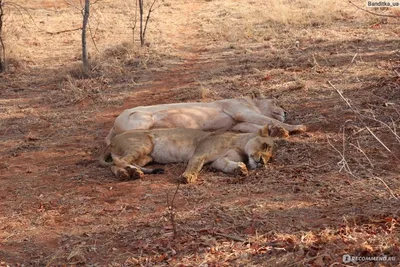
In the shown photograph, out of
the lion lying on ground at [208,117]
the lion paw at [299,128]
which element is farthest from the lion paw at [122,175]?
the lion paw at [299,128]

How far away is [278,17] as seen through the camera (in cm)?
1468

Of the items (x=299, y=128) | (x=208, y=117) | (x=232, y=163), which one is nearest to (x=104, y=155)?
(x=208, y=117)

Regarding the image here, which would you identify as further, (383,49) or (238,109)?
(383,49)

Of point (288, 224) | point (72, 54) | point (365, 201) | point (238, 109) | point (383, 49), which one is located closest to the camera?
point (288, 224)

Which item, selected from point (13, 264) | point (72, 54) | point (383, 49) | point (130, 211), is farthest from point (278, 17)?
point (13, 264)

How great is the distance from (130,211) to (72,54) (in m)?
9.02

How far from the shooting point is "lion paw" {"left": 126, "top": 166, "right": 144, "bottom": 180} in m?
5.71

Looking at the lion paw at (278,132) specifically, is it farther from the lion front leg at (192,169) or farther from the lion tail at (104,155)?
the lion tail at (104,155)

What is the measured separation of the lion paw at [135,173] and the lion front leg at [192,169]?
49 centimetres

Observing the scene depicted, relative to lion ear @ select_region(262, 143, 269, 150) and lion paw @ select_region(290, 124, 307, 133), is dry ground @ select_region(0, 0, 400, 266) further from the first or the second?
lion ear @ select_region(262, 143, 269, 150)

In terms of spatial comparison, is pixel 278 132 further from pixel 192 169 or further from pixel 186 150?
pixel 192 169

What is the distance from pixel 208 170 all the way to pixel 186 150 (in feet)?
1.33

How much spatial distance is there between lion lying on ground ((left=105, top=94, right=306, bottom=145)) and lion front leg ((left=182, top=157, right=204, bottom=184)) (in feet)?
3.21

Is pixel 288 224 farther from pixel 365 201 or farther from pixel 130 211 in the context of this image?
pixel 130 211
